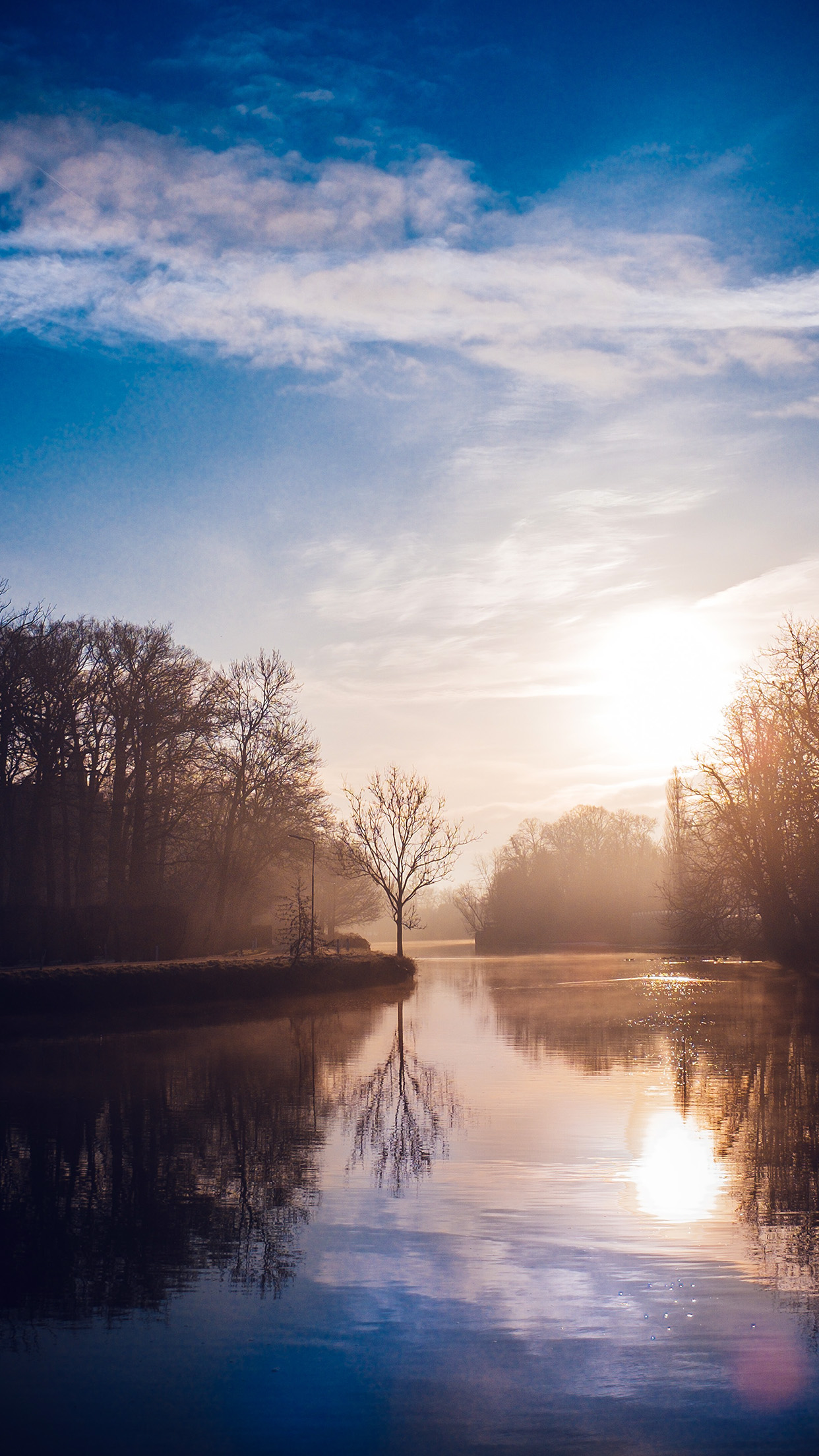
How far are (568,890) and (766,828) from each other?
55026 mm

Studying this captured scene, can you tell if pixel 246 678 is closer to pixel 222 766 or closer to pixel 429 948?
pixel 222 766

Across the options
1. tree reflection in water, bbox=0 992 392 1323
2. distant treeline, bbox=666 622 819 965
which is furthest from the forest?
A: tree reflection in water, bbox=0 992 392 1323

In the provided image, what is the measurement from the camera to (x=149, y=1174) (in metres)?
10.3

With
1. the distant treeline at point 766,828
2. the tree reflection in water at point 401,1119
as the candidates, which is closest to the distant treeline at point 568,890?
the distant treeline at point 766,828

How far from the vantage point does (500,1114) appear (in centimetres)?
1345

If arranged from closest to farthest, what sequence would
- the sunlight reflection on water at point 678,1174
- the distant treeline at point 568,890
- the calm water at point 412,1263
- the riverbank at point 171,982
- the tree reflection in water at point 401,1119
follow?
the calm water at point 412,1263 → the sunlight reflection on water at point 678,1174 → the tree reflection in water at point 401,1119 → the riverbank at point 171,982 → the distant treeline at point 568,890

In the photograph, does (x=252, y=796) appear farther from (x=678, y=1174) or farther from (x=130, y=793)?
(x=678, y=1174)

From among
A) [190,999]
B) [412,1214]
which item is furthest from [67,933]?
[412,1214]

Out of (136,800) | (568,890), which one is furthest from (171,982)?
(568,890)

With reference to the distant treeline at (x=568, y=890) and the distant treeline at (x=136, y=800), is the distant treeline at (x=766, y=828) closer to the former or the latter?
the distant treeline at (x=136, y=800)

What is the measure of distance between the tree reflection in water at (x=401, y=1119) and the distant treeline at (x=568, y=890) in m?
68.6

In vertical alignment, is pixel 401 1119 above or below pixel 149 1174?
below

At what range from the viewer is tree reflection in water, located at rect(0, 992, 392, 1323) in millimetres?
7285

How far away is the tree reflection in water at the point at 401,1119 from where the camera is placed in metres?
10.7
